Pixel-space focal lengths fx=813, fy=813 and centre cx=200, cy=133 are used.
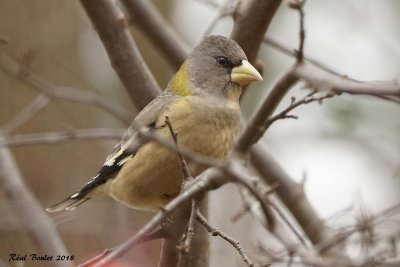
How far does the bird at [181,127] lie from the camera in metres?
4.16

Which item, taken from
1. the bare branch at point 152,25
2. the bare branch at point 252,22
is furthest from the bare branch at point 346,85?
the bare branch at point 152,25

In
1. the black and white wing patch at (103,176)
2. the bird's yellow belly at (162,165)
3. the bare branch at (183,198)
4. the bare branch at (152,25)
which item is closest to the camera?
the bare branch at (183,198)

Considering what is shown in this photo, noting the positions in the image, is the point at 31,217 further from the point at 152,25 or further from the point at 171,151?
the point at 152,25

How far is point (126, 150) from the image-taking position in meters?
4.44

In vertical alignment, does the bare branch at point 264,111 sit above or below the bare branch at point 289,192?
above

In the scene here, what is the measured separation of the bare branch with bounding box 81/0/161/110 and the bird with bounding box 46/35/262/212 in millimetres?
124

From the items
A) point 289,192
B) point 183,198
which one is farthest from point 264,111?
point 289,192

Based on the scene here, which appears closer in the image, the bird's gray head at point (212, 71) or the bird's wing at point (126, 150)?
the bird's wing at point (126, 150)

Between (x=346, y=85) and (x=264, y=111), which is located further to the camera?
(x=264, y=111)

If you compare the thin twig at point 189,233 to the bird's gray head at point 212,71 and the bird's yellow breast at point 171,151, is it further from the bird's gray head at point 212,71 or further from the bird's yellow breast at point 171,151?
the bird's gray head at point 212,71

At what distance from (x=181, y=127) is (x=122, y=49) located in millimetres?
579

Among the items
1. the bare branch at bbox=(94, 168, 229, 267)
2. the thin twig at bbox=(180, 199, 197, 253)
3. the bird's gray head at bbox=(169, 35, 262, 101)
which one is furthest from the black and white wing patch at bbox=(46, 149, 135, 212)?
the bare branch at bbox=(94, 168, 229, 267)

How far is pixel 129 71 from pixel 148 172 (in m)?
0.60

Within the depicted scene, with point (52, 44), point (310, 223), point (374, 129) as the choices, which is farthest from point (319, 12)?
point (310, 223)
